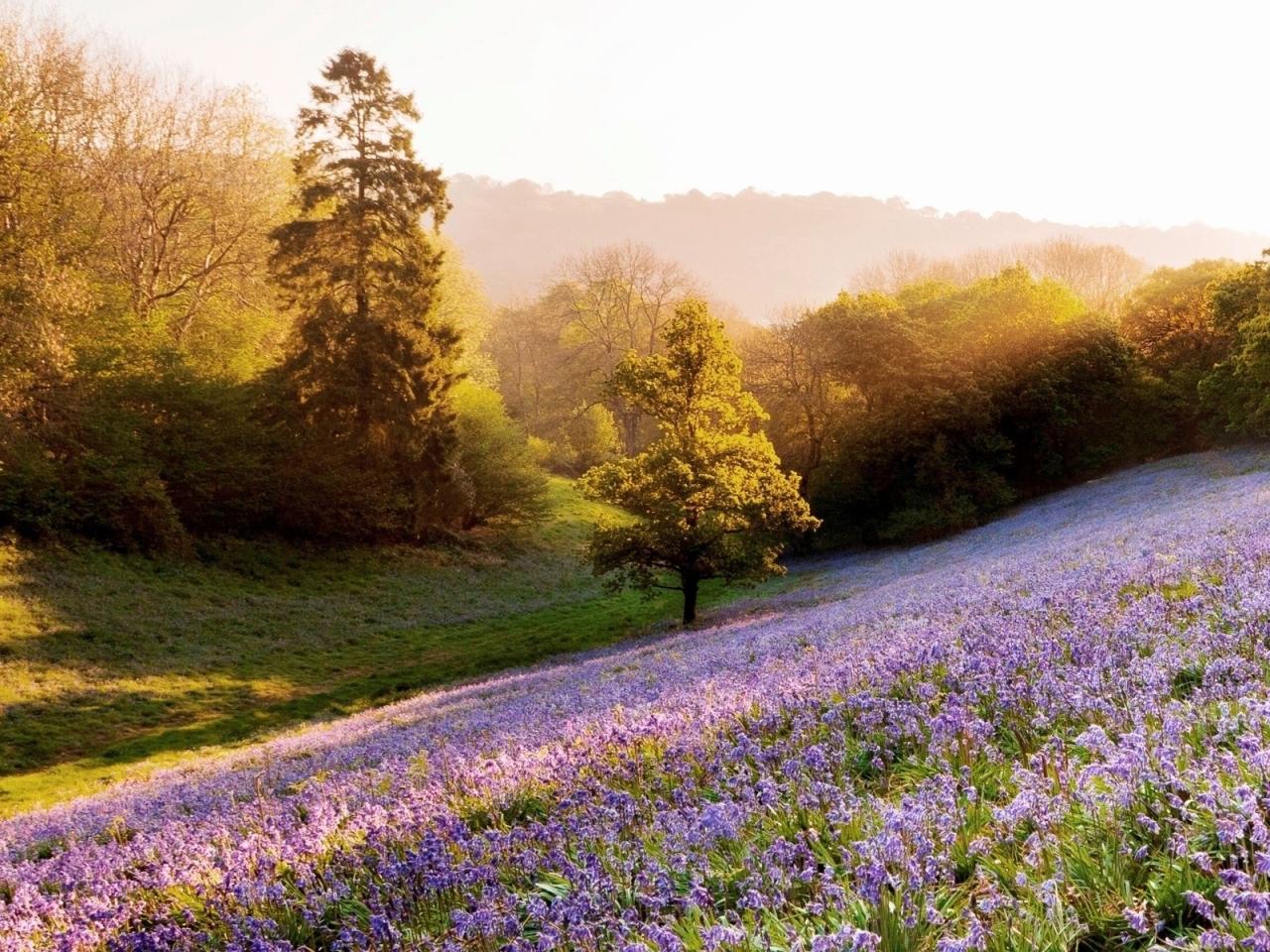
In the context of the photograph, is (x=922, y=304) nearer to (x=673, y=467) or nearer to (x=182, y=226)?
(x=673, y=467)

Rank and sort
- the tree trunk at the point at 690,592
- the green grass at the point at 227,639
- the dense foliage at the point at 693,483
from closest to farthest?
the green grass at the point at 227,639, the dense foliage at the point at 693,483, the tree trunk at the point at 690,592

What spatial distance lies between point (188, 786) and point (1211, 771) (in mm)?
11109

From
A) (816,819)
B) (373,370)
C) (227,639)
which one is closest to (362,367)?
(373,370)

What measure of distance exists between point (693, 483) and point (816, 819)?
18.1 m

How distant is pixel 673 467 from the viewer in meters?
21.3

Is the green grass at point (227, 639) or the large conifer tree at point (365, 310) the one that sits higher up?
the large conifer tree at point (365, 310)

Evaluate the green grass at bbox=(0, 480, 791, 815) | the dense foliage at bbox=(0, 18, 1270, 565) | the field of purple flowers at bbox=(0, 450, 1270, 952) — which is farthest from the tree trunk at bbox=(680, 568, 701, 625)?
the field of purple flowers at bbox=(0, 450, 1270, 952)

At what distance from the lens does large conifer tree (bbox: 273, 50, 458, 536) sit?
35.3 m

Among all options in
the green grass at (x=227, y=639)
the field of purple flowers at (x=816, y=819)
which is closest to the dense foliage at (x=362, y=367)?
the green grass at (x=227, y=639)

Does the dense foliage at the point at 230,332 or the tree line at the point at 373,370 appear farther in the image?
the dense foliage at the point at 230,332

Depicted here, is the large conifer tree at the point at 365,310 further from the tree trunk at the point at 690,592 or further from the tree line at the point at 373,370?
the tree trunk at the point at 690,592

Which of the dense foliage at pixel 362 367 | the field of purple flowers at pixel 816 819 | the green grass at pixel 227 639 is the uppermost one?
the dense foliage at pixel 362 367

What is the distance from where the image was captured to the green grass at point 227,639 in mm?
16953

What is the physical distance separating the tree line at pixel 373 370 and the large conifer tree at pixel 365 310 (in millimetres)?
133
